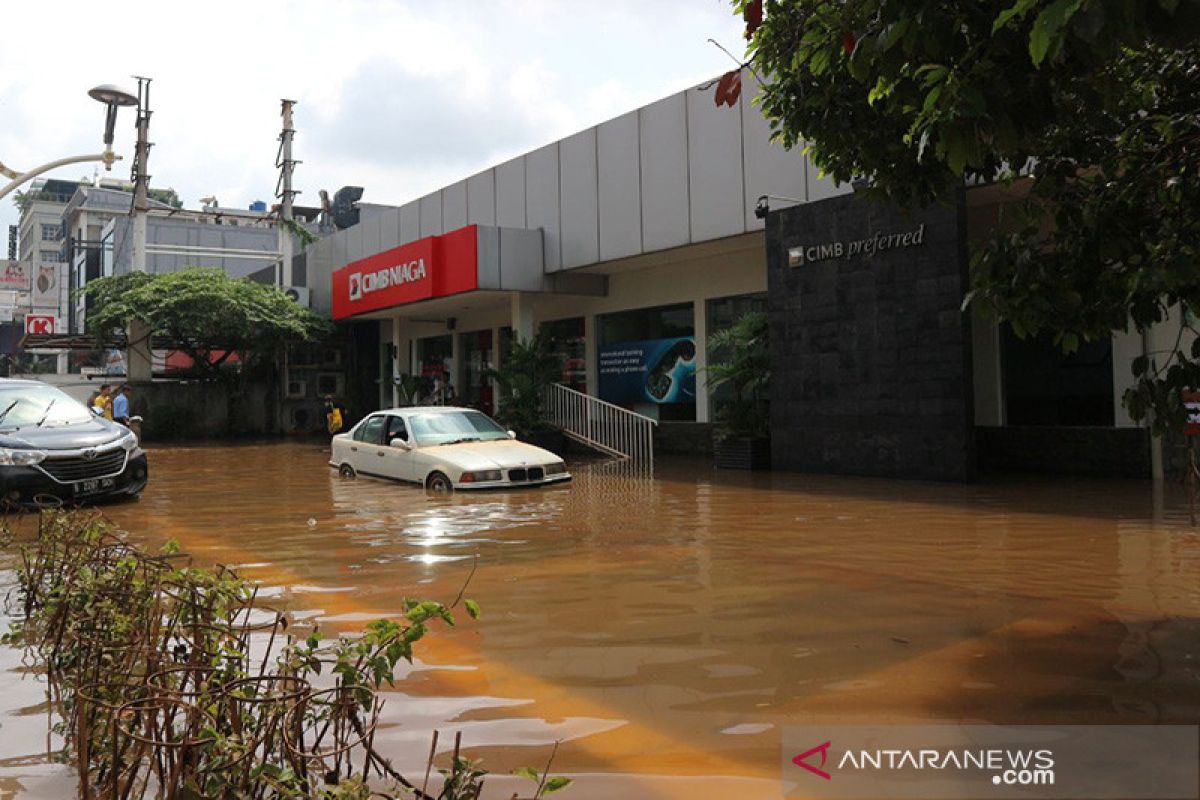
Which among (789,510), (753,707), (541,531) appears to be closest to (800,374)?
(789,510)

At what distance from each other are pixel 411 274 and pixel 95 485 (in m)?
11.9

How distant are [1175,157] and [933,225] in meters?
8.54

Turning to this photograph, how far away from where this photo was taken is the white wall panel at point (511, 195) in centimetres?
2155

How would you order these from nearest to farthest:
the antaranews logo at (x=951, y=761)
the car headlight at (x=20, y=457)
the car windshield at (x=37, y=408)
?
1. the antaranews logo at (x=951, y=761)
2. the car headlight at (x=20, y=457)
3. the car windshield at (x=37, y=408)

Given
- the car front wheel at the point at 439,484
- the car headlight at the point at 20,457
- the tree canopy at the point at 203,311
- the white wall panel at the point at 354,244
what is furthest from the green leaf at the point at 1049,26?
the white wall panel at the point at 354,244

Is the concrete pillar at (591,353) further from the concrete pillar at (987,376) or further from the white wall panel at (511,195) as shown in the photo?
the concrete pillar at (987,376)

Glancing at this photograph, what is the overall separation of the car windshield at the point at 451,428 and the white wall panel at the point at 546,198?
693 centimetres

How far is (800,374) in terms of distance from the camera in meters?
15.0

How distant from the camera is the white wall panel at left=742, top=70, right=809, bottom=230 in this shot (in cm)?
1511

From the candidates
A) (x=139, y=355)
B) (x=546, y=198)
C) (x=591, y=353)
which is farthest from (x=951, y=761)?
(x=139, y=355)

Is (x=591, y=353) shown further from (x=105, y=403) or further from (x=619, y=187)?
(x=105, y=403)

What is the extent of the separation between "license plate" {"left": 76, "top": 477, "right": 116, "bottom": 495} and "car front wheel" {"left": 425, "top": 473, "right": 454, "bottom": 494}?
13.5 ft

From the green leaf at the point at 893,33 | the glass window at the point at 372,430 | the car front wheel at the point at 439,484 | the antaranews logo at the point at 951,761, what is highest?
the green leaf at the point at 893,33

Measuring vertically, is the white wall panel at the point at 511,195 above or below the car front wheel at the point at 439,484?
above
